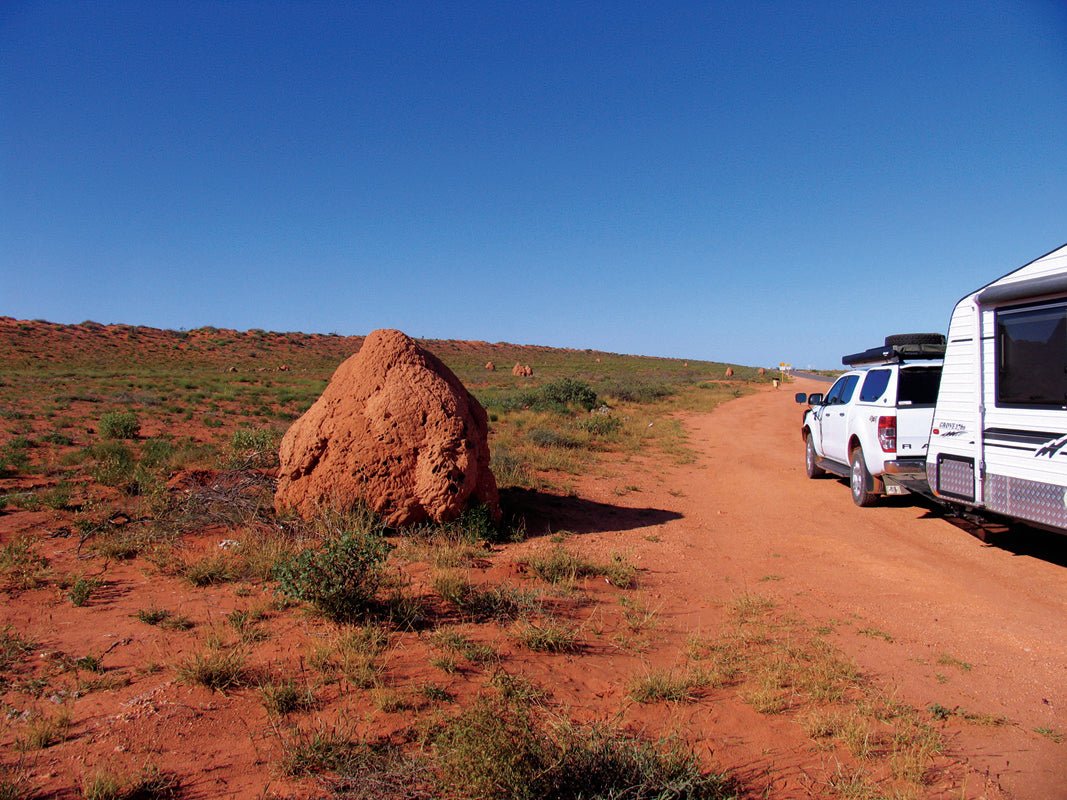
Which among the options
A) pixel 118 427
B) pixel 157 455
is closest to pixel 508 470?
pixel 157 455

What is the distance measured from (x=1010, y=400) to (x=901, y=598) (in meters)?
2.40

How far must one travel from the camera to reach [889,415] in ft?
30.1

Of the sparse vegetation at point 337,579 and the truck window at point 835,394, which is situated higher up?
the truck window at point 835,394

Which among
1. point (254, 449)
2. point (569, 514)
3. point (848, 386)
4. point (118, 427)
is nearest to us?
point (569, 514)

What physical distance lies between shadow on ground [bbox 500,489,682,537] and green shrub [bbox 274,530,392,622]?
3390 mm

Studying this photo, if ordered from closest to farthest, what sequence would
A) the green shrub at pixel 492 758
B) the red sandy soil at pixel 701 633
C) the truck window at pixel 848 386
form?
the green shrub at pixel 492 758 < the red sandy soil at pixel 701 633 < the truck window at pixel 848 386

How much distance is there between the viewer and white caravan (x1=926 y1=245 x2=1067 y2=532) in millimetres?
6070

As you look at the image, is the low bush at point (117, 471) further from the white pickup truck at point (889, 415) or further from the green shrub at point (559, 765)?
the white pickup truck at point (889, 415)

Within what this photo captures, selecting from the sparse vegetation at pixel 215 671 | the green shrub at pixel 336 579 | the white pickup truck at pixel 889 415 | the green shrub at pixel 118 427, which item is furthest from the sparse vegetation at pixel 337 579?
the green shrub at pixel 118 427

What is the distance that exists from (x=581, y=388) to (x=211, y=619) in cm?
1963

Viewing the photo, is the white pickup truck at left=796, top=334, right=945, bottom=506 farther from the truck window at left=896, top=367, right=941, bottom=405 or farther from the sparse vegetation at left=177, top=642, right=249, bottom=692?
the sparse vegetation at left=177, top=642, right=249, bottom=692

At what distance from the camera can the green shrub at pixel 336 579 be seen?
4.95 metres

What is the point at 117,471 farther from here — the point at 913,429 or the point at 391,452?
the point at 913,429

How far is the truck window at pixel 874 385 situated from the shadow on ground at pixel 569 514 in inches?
139
